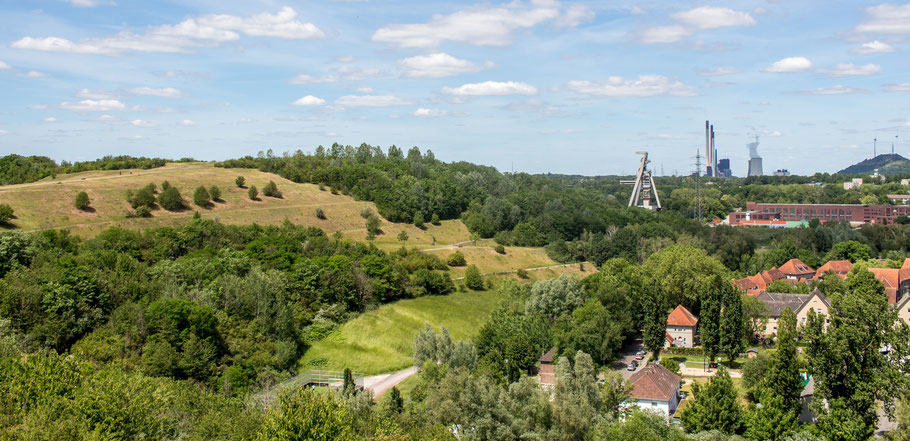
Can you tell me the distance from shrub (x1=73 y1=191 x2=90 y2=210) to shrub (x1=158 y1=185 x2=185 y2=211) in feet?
A: 22.2

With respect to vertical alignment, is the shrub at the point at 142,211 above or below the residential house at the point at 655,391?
above

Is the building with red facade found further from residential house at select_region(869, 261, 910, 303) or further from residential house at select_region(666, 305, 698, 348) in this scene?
residential house at select_region(666, 305, 698, 348)

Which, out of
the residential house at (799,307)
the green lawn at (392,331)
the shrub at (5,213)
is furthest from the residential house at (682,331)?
the shrub at (5,213)

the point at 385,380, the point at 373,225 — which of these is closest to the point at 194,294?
the point at 385,380

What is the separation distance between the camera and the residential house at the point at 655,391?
31359mm

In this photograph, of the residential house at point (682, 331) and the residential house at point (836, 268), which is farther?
the residential house at point (836, 268)

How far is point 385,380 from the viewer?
130 feet

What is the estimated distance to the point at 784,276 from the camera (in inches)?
2808

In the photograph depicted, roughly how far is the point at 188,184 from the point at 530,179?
7623 centimetres

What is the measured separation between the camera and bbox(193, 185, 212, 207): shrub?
67438 millimetres

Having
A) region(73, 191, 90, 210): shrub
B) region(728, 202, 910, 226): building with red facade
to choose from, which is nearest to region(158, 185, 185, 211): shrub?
region(73, 191, 90, 210): shrub

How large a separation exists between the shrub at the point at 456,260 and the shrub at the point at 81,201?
32.0 metres

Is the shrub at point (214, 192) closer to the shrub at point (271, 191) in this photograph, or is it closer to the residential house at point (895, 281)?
the shrub at point (271, 191)

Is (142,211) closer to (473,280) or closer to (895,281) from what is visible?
(473,280)
